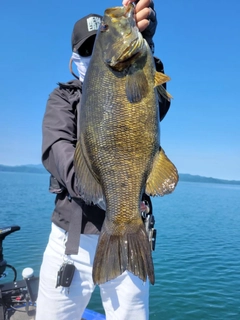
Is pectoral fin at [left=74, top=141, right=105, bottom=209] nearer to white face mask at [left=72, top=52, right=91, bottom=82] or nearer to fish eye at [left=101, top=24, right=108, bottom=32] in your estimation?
fish eye at [left=101, top=24, right=108, bottom=32]

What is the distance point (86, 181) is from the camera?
2.15 meters

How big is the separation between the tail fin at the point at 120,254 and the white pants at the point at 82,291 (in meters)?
0.68

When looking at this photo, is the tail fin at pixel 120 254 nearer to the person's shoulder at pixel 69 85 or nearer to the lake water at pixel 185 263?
the person's shoulder at pixel 69 85

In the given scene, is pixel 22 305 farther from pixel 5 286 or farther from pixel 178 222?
pixel 178 222

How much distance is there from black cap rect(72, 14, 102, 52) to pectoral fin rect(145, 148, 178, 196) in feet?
4.76

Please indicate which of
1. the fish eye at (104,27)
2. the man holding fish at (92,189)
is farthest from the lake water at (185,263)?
the fish eye at (104,27)

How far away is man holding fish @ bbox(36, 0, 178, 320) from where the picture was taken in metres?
2.01

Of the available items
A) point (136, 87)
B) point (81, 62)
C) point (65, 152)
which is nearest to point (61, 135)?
point (65, 152)

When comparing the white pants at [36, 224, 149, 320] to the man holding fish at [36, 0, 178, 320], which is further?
the white pants at [36, 224, 149, 320]

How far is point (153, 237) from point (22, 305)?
2.78 meters

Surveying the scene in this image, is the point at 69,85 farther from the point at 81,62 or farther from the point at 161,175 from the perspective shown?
the point at 161,175

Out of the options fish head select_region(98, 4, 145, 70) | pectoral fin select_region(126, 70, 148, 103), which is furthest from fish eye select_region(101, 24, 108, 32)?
pectoral fin select_region(126, 70, 148, 103)

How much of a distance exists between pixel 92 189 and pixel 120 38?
102 centimetres

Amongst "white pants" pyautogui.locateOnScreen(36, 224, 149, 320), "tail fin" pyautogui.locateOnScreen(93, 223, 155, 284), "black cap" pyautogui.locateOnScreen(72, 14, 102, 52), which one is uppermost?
"black cap" pyautogui.locateOnScreen(72, 14, 102, 52)
